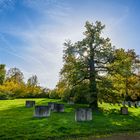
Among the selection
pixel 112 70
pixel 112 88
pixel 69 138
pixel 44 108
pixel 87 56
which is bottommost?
pixel 69 138

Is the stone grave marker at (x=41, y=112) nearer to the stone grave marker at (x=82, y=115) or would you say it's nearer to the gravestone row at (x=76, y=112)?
the gravestone row at (x=76, y=112)

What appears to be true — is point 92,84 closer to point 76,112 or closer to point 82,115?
point 82,115

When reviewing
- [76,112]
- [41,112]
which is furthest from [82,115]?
[41,112]

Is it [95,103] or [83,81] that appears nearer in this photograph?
[95,103]

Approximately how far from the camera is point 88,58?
106 feet

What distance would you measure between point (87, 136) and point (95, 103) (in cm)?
1598

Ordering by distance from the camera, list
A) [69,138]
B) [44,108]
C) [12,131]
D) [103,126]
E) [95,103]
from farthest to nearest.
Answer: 1. [95,103]
2. [44,108]
3. [103,126]
4. [12,131]
5. [69,138]

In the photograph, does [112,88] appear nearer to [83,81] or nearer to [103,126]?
[83,81]

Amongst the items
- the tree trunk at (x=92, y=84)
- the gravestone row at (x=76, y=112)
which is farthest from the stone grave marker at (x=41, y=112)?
the tree trunk at (x=92, y=84)

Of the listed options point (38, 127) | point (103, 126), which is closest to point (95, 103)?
point (103, 126)

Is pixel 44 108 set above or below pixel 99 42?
below

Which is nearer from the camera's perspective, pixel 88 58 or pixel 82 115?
pixel 82 115

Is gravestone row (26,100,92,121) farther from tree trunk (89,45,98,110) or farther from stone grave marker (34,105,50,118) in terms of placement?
tree trunk (89,45,98,110)

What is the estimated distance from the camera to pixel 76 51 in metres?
32.4
